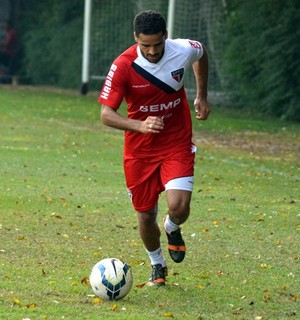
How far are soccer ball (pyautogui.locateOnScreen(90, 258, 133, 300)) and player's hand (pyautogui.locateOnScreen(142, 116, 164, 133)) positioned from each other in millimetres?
1035

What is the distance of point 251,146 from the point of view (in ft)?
70.5

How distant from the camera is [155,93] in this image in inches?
345

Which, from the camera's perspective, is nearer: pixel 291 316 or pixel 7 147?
pixel 291 316

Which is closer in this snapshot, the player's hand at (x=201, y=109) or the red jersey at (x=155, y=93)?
the red jersey at (x=155, y=93)

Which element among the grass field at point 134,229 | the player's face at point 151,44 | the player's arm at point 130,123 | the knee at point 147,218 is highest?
the player's face at point 151,44

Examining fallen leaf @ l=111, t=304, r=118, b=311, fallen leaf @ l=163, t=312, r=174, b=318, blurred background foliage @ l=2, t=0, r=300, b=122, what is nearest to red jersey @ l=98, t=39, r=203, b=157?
fallen leaf @ l=111, t=304, r=118, b=311

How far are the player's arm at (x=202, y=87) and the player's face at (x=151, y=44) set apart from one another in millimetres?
693

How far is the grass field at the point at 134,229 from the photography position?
8328 mm

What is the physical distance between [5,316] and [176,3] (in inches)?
928

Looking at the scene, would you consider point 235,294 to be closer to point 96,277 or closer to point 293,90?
point 96,277

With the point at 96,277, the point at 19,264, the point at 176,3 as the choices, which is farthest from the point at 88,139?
the point at 96,277

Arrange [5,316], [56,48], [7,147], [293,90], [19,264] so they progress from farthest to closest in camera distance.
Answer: [56,48] < [293,90] < [7,147] < [19,264] < [5,316]

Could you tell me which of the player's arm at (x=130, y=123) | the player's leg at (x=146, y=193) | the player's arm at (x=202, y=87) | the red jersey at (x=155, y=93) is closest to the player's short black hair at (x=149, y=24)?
the red jersey at (x=155, y=93)

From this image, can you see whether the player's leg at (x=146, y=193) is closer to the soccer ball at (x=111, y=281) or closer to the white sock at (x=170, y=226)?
the white sock at (x=170, y=226)
